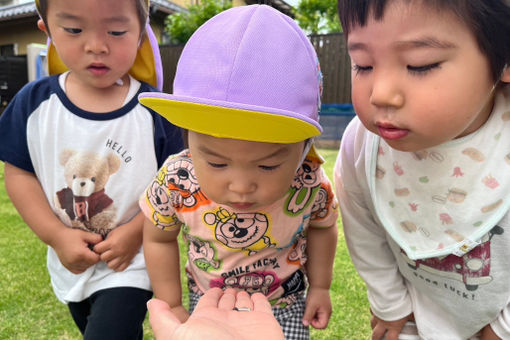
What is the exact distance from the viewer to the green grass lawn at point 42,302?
6.23 ft

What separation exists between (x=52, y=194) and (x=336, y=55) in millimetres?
8041

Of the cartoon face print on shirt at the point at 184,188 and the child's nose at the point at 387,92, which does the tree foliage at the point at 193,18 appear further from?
the child's nose at the point at 387,92

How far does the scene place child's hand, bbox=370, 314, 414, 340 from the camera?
A: 1.39 meters

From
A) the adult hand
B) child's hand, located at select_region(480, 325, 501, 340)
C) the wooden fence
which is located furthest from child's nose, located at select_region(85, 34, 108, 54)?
the wooden fence

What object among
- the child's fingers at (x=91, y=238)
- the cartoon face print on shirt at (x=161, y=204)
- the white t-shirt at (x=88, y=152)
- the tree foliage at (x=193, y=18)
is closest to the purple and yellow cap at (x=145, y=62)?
the white t-shirt at (x=88, y=152)

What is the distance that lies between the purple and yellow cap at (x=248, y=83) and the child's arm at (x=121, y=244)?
22.0 inches

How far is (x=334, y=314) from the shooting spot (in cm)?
203

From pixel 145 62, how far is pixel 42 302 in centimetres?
133

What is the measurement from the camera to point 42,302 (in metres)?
2.13

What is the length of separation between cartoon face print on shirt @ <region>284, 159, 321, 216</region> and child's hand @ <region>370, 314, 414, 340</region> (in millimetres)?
486

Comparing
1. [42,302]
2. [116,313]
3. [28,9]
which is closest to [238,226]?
[116,313]

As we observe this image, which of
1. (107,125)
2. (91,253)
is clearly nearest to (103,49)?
(107,125)

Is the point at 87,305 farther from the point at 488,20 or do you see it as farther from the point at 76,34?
the point at 488,20

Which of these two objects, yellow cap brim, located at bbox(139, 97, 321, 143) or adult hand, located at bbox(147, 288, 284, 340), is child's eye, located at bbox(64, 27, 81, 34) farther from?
adult hand, located at bbox(147, 288, 284, 340)
